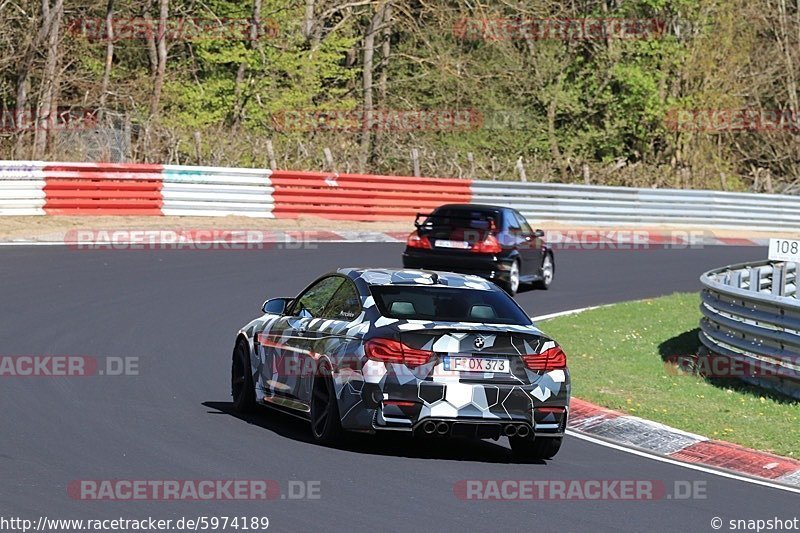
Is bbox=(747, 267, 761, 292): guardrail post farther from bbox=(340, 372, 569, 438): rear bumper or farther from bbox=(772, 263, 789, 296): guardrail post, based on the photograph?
bbox=(340, 372, 569, 438): rear bumper

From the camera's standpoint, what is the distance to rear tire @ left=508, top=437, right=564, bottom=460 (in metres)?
10.4

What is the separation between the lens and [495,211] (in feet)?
73.3

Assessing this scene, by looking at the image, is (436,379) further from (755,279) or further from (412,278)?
(755,279)

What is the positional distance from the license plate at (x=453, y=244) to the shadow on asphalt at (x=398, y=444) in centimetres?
1016

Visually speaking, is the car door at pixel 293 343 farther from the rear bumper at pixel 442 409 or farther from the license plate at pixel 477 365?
the license plate at pixel 477 365

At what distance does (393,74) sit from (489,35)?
3.47 metres

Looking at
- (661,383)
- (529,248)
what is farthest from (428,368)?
(529,248)

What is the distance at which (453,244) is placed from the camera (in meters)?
21.9

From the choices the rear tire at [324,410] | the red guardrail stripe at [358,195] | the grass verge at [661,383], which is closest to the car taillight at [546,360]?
the rear tire at [324,410]

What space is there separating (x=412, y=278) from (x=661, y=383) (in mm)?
5176

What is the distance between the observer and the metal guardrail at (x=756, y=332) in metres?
14.5

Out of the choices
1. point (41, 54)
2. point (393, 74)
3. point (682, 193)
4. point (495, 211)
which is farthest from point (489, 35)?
point (495, 211)

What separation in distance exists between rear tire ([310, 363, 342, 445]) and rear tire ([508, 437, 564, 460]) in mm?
1429

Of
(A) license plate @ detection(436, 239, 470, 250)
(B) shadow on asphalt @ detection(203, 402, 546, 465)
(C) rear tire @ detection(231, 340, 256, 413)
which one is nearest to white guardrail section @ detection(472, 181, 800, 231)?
(A) license plate @ detection(436, 239, 470, 250)
